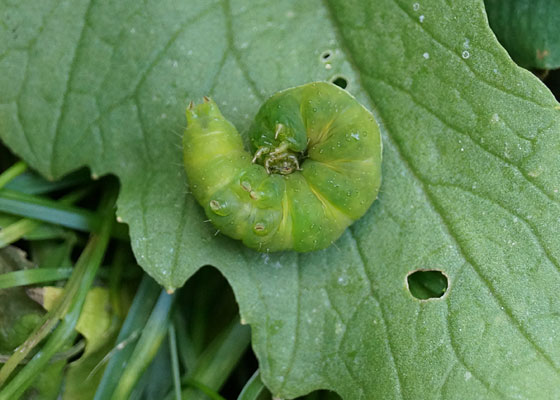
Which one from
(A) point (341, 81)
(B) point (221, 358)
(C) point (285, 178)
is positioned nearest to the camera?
(C) point (285, 178)

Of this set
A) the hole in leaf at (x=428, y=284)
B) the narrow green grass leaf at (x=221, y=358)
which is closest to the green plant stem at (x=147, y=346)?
the narrow green grass leaf at (x=221, y=358)

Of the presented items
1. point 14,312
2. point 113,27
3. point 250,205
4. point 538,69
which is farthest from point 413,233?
point 14,312

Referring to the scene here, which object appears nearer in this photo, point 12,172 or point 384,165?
point 384,165

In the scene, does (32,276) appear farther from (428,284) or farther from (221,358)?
(428,284)

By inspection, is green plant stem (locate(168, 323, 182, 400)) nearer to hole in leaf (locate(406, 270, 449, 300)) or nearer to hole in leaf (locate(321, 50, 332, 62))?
hole in leaf (locate(406, 270, 449, 300))

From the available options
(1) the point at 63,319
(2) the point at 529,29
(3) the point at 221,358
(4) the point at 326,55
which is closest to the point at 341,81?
(4) the point at 326,55

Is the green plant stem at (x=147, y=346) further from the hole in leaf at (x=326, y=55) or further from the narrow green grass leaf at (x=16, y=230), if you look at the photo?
the hole in leaf at (x=326, y=55)

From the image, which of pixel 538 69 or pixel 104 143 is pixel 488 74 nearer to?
pixel 538 69

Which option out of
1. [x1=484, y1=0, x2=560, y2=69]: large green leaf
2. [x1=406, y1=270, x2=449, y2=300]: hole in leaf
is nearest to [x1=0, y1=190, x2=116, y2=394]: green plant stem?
[x1=406, y1=270, x2=449, y2=300]: hole in leaf
